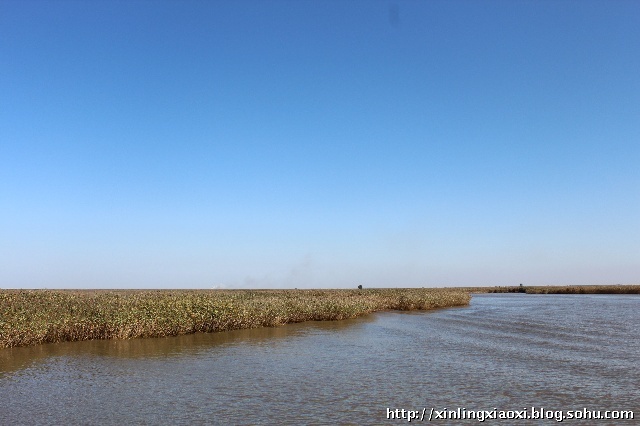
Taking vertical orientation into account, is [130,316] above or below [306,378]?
above

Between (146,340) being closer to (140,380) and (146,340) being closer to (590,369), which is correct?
(140,380)

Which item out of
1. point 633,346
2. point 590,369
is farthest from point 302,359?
point 633,346

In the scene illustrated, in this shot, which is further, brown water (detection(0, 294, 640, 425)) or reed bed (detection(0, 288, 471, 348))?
reed bed (detection(0, 288, 471, 348))

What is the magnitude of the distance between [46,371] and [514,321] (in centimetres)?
3371

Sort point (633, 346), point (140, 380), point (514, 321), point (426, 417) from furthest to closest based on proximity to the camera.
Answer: point (514, 321) → point (633, 346) → point (140, 380) → point (426, 417)

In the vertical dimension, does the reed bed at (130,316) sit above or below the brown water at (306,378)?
above

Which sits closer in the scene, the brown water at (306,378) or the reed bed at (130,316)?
the brown water at (306,378)

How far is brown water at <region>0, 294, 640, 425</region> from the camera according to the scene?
13.0m

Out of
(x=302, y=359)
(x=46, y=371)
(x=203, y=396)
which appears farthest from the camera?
(x=302, y=359)

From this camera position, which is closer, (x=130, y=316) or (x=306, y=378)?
(x=306, y=378)

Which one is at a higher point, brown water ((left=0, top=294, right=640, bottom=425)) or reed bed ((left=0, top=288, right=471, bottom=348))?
reed bed ((left=0, top=288, right=471, bottom=348))

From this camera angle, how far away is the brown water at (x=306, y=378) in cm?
1303

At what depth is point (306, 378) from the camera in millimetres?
16875

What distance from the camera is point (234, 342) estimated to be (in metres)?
25.6
